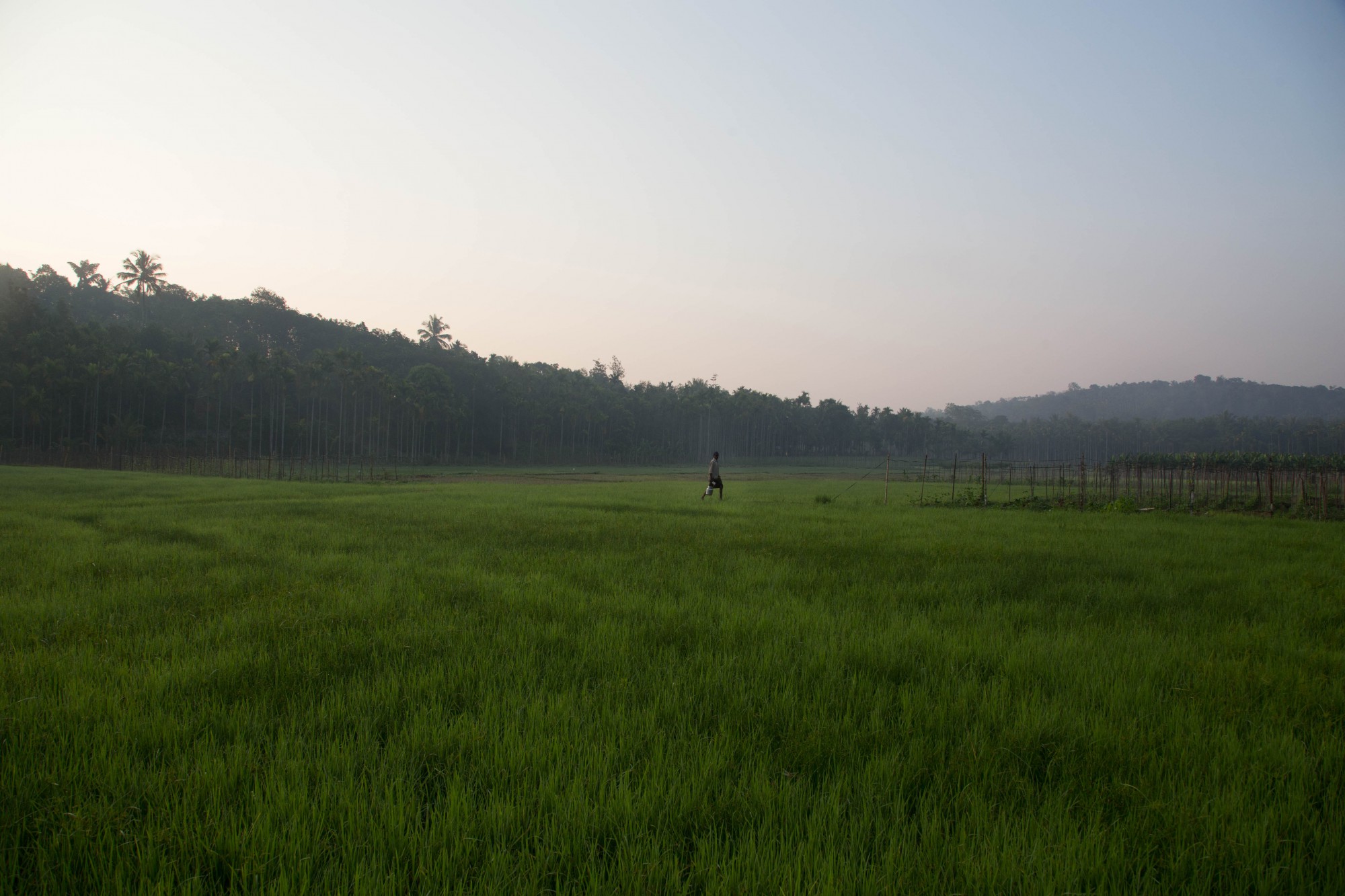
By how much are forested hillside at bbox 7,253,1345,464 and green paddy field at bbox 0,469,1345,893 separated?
69.0 metres

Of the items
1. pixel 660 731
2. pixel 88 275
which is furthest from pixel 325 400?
pixel 660 731

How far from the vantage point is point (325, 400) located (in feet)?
277

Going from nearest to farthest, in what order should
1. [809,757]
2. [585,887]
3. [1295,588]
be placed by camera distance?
[585,887]
[809,757]
[1295,588]

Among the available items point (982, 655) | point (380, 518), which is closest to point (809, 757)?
point (982, 655)

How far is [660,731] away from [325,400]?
94.5 m

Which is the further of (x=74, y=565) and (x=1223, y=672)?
(x=74, y=565)

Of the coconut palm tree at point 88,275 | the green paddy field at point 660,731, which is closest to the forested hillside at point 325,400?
the coconut palm tree at point 88,275

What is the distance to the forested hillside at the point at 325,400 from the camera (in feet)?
199

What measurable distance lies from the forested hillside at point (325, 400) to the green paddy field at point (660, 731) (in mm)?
68989

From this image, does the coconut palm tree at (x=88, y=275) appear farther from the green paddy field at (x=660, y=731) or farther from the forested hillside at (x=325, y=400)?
the green paddy field at (x=660, y=731)

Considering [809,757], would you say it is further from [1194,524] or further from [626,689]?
[1194,524]

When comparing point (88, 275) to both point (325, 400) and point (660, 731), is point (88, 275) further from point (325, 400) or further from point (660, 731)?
point (660, 731)

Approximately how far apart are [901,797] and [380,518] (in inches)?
548

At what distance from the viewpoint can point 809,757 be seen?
3340 millimetres
